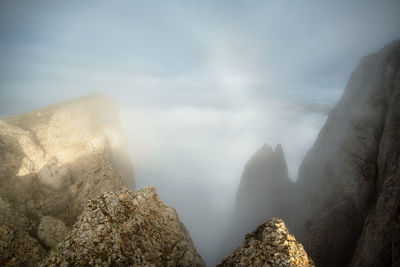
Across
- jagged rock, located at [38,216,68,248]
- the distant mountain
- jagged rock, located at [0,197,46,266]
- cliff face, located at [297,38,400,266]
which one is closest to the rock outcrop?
the distant mountain

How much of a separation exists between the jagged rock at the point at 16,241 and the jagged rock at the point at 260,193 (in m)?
77.3

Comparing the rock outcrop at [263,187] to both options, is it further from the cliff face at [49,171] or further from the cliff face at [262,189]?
the cliff face at [49,171]

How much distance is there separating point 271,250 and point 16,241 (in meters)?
34.9

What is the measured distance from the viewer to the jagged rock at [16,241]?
71.7 feet

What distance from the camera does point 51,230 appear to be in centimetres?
2884

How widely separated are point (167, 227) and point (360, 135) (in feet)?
162

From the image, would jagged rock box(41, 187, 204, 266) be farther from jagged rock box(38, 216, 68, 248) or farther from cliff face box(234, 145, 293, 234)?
cliff face box(234, 145, 293, 234)

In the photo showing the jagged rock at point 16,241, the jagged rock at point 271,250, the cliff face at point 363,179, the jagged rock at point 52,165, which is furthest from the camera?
the jagged rock at point 52,165

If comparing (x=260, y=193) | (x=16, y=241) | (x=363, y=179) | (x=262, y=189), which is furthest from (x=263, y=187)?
(x=16, y=241)

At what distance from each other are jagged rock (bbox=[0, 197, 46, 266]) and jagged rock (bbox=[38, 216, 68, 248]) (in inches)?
47.8

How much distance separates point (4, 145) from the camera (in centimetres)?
3162

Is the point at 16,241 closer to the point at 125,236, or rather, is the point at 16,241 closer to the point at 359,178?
the point at 125,236

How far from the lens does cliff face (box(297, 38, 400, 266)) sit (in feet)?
85.4

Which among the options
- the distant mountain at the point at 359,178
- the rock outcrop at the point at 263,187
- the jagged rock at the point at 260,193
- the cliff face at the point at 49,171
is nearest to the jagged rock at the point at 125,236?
the cliff face at the point at 49,171
